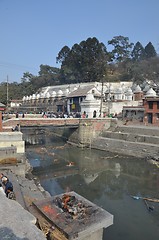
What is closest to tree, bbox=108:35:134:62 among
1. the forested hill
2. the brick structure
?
the forested hill

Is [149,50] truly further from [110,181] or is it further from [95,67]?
[110,181]

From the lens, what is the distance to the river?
10789 mm

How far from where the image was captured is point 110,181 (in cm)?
Answer: 1769

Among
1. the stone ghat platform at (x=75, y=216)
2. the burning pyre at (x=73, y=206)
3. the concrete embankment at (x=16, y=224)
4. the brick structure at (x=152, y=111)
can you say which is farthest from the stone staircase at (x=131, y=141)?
the concrete embankment at (x=16, y=224)

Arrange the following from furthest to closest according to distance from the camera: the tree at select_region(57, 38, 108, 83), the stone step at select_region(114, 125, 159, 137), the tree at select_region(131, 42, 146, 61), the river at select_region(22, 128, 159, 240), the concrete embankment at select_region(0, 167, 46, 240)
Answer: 1. the tree at select_region(131, 42, 146, 61)
2. the tree at select_region(57, 38, 108, 83)
3. the stone step at select_region(114, 125, 159, 137)
4. the river at select_region(22, 128, 159, 240)
5. the concrete embankment at select_region(0, 167, 46, 240)

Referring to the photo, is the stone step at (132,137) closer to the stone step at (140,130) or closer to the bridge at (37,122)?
the stone step at (140,130)

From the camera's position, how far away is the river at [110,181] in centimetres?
1079

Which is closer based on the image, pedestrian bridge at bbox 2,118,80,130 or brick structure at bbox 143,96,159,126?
pedestrian bridge at bbox 2,118,80,130

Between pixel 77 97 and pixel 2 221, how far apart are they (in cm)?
3698

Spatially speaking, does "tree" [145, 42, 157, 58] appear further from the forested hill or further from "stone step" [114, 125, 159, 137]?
"stone step" [114, 125, 159, 137]

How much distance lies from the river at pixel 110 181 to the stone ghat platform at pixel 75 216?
9.50 ft

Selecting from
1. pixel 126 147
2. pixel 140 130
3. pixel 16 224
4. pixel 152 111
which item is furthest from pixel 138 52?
pixel 16 224

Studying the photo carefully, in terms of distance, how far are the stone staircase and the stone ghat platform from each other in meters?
15.7

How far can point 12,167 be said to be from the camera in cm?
1759
